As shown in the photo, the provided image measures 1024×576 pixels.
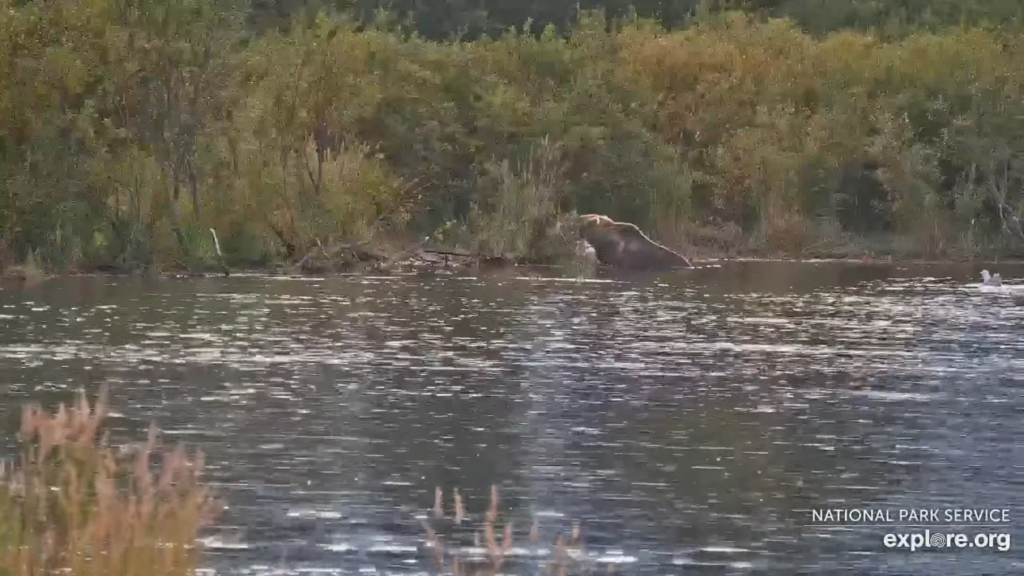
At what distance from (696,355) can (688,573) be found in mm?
14489

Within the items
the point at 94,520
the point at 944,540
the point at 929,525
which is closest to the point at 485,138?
the point at 929,525

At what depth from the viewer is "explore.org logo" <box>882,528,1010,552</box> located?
14.1m

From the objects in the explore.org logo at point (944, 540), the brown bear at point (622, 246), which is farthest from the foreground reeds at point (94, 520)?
the brown bear at point (622, 246)

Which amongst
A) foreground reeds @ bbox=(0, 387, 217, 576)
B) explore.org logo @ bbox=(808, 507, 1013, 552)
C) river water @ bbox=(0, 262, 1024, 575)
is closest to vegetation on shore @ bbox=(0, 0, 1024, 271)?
river water @ bbox=(0, 262, 1024, 575)

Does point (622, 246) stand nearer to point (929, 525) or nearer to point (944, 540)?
point (929, 525)

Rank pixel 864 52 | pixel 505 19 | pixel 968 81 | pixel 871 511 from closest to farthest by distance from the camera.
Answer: pixel 871 511, pixel 968 81, pixel 864 52, pixel 505 19

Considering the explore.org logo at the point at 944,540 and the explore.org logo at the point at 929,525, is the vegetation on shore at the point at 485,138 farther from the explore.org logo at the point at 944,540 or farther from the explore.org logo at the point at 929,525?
the explore.org logo at the point at 944,540

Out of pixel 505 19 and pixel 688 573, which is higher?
pixel 505 19

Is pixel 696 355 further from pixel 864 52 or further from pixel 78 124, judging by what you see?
pixel 864 52

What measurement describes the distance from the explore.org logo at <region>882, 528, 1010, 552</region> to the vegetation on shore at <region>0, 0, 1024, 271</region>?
103 feet

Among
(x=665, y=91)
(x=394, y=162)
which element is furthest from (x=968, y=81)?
(x=394, y=162)

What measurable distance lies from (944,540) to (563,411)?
24.8ft

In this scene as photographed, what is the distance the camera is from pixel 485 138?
192 ft

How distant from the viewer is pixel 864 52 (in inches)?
2613
